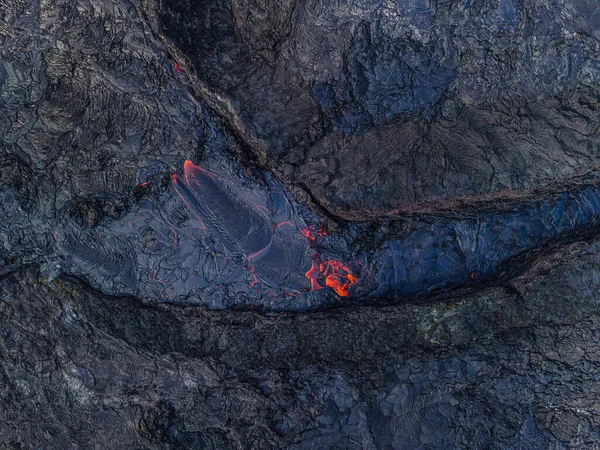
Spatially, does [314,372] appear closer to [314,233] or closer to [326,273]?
[326,273]

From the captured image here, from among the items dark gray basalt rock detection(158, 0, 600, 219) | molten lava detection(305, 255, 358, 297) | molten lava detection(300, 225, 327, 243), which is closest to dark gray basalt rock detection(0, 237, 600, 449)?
molten lava detection(305, 255, 358, 297)

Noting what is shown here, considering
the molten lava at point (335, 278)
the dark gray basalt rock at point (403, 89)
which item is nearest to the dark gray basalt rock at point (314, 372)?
the molten lava at point (335, 278)

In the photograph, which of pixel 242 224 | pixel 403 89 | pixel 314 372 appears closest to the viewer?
pixel 314 372

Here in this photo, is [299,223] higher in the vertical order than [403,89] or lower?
lower

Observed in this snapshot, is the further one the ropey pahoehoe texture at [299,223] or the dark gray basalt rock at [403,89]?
the dark gray basalt rock at [403,89]

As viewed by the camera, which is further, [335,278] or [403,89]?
[335,278]

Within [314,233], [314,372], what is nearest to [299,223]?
[314,233]

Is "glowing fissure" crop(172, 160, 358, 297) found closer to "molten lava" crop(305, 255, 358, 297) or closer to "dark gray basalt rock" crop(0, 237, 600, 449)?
"molten lava" crop(305, 255, 358, 297)

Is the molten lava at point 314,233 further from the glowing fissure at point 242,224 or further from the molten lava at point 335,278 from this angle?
the molten lava at point 335,278

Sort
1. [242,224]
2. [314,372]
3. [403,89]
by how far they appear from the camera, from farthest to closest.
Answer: [242,224]
[403,89]
[314,372]

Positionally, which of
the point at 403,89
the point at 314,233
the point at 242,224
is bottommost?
the point at 314,233
